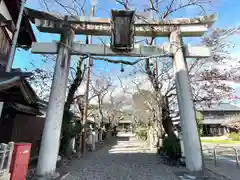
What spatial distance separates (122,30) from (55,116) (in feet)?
12.6

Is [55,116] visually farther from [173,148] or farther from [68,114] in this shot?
[173,148]

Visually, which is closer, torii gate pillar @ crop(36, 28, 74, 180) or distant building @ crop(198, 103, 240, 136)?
torii gate pillar @ crop(36, 28, 74, 180)

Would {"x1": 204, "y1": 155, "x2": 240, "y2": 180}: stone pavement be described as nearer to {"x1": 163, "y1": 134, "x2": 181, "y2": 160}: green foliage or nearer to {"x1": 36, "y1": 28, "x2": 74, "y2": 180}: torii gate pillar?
{"x1": 163, "y1": 134, "x2": 181, "y2": 160}: green foliage

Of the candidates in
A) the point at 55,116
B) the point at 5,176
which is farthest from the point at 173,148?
the point at 5,176

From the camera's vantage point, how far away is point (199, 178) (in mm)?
5438

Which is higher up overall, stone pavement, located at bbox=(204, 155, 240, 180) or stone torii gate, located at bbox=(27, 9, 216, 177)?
stone torii gate, located at bbox=(27, 9, 216, 177)

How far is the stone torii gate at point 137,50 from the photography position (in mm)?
5898

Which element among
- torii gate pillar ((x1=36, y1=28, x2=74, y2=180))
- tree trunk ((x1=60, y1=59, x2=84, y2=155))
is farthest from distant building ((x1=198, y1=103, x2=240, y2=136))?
torii gate pillar ((x1=36, y1=28, x2=74, y2=180))

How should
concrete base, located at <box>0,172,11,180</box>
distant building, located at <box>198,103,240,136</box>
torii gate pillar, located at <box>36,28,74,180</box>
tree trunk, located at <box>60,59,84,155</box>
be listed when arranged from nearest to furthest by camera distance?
1. concrete base, located at <box>0,172,11,180</box>
2. torii gate pillar, located at <box>36,28,74,180</box>
3. tree trunk, located at <box>60,59,84,155</box>
4. distant building, located at <box>198,103,240,136</box>

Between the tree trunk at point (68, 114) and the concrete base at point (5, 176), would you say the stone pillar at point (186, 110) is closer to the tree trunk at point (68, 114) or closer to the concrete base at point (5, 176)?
the tree trunk at point (68, 114)

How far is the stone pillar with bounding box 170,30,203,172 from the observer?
19.1 feet

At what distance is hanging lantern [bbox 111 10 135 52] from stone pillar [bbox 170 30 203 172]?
1.73 m

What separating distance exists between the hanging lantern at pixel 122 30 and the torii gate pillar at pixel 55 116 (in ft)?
5.60

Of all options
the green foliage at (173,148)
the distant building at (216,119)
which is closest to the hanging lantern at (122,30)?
the green foliage at (173,148)
